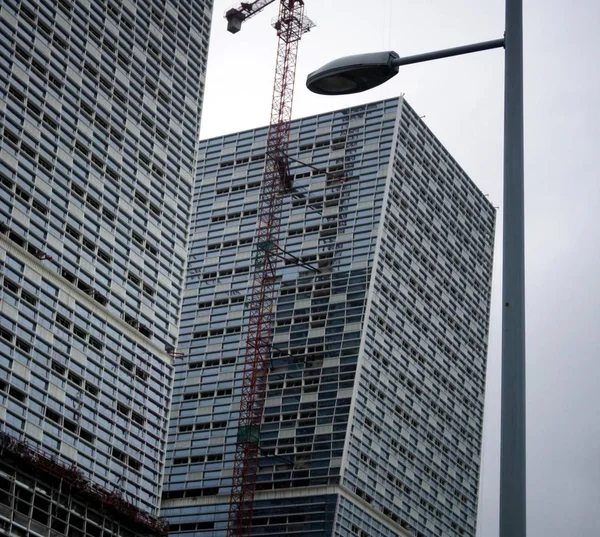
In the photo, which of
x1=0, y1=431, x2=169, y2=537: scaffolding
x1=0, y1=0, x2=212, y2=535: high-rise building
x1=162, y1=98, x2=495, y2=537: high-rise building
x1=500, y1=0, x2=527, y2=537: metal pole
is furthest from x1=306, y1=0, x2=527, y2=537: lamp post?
x1=162, y1=98, x2=495, y2=537: high-rise building

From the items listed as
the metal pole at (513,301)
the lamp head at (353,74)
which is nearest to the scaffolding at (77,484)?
the lamp head at (353,74)

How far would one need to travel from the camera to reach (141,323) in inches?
4870

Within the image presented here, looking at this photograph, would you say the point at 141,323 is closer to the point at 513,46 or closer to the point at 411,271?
the point at 411,271

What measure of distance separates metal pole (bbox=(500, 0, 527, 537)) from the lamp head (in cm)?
205

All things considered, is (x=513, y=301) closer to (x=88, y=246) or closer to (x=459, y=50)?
(x=459, y=50)

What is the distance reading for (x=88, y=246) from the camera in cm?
11775

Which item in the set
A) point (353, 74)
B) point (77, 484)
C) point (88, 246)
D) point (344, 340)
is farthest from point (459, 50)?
point (344, 340)

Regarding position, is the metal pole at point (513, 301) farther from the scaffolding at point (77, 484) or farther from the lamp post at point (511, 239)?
the scaffolding at point (77, 484)

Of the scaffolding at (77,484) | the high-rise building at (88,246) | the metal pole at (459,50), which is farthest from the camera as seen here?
the high-rise building at (88,246)

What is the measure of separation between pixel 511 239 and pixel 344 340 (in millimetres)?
134812

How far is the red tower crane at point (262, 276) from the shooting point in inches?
5866

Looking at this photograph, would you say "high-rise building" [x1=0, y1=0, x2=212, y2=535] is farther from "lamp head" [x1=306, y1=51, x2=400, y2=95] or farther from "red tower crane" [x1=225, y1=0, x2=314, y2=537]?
"lamp head" [x1=306, y1=51, x2=400, y2=95]

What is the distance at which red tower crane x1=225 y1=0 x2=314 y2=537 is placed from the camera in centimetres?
14900

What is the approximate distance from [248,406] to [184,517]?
15.0m
